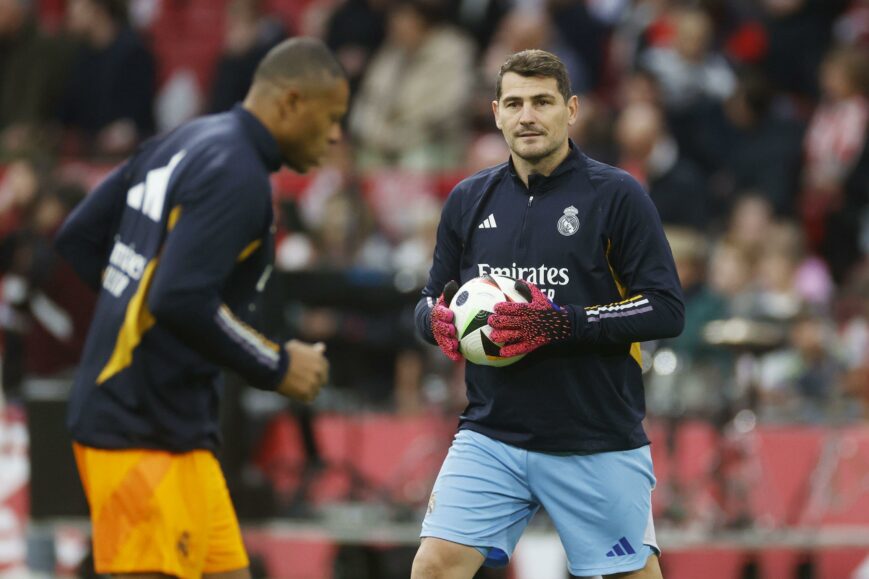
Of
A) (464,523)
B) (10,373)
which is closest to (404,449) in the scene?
(10,373)

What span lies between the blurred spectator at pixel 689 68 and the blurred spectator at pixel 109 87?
5488 millimetres

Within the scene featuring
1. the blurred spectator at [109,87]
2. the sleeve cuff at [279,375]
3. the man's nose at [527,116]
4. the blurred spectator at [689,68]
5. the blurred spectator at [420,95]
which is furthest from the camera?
the blurred spectator at [109,87]

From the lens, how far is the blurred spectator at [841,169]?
1228cm

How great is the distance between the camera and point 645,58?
13094mm

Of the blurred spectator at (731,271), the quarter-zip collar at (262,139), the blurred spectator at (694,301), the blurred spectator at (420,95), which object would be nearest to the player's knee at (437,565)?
the quarter-zip collar at (262,139)

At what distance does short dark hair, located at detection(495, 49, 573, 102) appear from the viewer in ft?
18.2

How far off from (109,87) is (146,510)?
10935mm

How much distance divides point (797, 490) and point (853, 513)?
432 mm

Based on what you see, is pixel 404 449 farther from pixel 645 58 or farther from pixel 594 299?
pixel 594 299

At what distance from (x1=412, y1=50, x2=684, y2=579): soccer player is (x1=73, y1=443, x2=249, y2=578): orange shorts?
0.83 m

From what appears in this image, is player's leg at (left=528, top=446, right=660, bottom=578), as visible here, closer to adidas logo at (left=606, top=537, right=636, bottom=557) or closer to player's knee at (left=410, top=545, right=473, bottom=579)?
adidas logo at (left=606, top=537, right=636, bottom=557)

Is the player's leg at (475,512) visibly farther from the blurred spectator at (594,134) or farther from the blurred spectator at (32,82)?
the blurred spectator at (32,82)

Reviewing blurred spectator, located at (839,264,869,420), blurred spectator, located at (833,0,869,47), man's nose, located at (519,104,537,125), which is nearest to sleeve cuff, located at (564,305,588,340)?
man's nose, located at (519,104,537,125)

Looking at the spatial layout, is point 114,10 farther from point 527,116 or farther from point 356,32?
point 527,116
